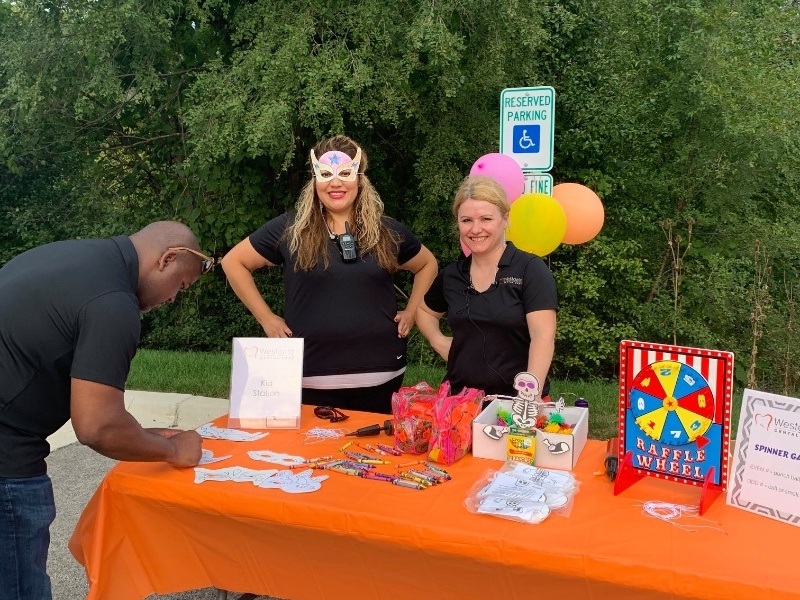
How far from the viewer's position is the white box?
198 cm

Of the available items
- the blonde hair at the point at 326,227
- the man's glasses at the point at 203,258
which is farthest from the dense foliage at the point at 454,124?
the man's glasses at the point at 203,258

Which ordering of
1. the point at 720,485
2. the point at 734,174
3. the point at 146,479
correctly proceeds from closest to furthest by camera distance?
the point at 720,485 → the point at 146,479 → the point at 734,174

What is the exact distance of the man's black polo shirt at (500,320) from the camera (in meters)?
2.41

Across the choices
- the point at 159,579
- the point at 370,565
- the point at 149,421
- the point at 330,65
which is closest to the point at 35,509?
the point at 159,579

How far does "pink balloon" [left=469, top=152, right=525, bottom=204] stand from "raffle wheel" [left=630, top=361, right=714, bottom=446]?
229 cm

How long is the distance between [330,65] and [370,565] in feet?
14.4

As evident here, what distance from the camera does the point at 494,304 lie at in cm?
244

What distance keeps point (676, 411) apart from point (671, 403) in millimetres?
24

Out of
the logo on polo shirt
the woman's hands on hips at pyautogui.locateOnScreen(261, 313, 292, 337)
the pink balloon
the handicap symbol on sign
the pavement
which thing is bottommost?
the pavement

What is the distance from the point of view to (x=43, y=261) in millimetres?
1689

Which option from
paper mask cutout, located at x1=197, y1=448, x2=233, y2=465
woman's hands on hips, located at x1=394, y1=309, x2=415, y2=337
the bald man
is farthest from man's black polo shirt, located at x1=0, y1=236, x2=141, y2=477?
woman's hands on hips, located at x1=394, y1=309, x2=415, y2=337

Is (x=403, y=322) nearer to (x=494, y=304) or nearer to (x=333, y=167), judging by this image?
(x=494, y=304)

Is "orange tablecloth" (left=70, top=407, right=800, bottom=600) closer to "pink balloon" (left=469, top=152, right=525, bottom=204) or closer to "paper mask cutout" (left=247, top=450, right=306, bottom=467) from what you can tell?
"paper mask cutout" (left=247, top=450, right=306, bottom=467)

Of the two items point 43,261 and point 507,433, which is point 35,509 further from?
→ point 507,433
